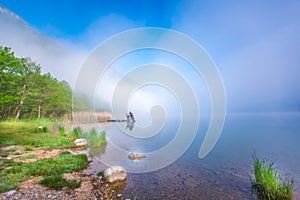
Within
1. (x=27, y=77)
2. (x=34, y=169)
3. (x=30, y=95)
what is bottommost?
(x=34, y=169)

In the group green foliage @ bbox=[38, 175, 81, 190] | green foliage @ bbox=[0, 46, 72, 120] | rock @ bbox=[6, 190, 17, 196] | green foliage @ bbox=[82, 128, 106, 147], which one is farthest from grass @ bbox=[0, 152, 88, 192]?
green foliage @ bbox=[0, 46, 72, 120]

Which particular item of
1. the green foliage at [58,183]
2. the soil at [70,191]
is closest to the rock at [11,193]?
the soil at [70,191]

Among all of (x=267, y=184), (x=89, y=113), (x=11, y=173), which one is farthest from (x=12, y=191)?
(x=89, y=113)

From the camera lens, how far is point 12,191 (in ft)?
14.8

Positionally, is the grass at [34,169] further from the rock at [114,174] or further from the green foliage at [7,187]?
the rock at [114,174]

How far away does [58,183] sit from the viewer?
523cm

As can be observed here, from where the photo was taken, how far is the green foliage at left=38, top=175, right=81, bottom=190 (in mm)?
5082

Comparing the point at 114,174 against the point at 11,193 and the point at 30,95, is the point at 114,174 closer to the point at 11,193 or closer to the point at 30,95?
the point at 11,193

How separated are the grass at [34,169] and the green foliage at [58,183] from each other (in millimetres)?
751

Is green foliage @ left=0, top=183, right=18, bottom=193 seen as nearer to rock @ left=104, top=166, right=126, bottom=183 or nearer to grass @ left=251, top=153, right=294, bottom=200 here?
rock @ left=104, top=166, right=126, bottom=183

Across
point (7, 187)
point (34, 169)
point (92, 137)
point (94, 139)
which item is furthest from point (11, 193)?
point (92, 137)

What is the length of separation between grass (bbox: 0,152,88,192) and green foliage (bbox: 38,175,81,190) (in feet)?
2.46

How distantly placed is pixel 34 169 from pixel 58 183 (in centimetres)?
195

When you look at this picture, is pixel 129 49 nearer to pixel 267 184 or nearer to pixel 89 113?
pixel 267 184
